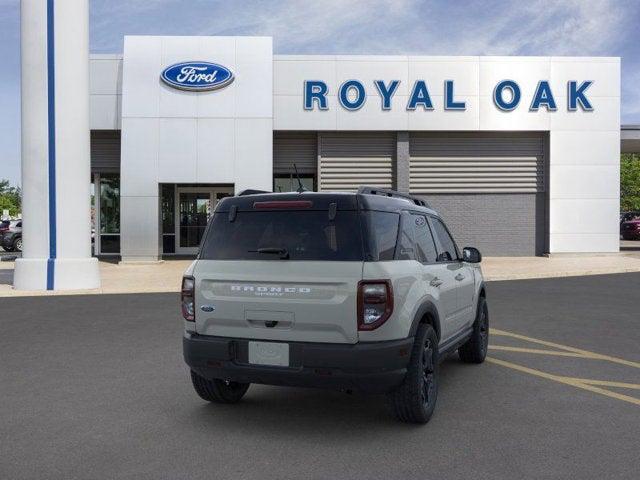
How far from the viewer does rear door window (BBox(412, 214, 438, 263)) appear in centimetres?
517

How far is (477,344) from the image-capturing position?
6.64m

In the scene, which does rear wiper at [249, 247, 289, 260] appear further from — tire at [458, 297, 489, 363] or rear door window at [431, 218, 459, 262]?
tire at [458, 297, 489, 363]

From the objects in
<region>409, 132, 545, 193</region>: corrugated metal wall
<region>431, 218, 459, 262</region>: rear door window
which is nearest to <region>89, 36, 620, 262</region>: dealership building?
<region>409, 132, 545, 193</region>: corrugated metal wall

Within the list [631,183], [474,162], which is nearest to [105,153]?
[474,162]

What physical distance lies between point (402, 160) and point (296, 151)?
153 inches

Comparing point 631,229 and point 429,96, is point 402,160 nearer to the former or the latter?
point 429,96

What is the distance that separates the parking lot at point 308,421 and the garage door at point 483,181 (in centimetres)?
1491

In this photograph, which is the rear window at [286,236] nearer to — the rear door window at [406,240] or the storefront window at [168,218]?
the rear door window at [406,240]

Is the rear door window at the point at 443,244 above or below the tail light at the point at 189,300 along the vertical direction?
above

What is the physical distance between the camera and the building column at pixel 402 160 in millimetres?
22484

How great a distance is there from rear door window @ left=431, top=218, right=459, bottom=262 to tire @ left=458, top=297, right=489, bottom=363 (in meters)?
0.83

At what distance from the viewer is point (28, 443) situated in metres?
4.31

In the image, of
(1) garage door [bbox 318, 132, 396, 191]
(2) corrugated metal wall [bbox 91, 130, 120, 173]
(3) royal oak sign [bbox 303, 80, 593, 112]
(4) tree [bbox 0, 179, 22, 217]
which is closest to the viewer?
(3) royal oak sign [bbox 303, 80, 593, 112]

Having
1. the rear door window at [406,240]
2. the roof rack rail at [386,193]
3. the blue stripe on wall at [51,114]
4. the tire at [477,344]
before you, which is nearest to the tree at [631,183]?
the blue stripe on wall at [51,114]
